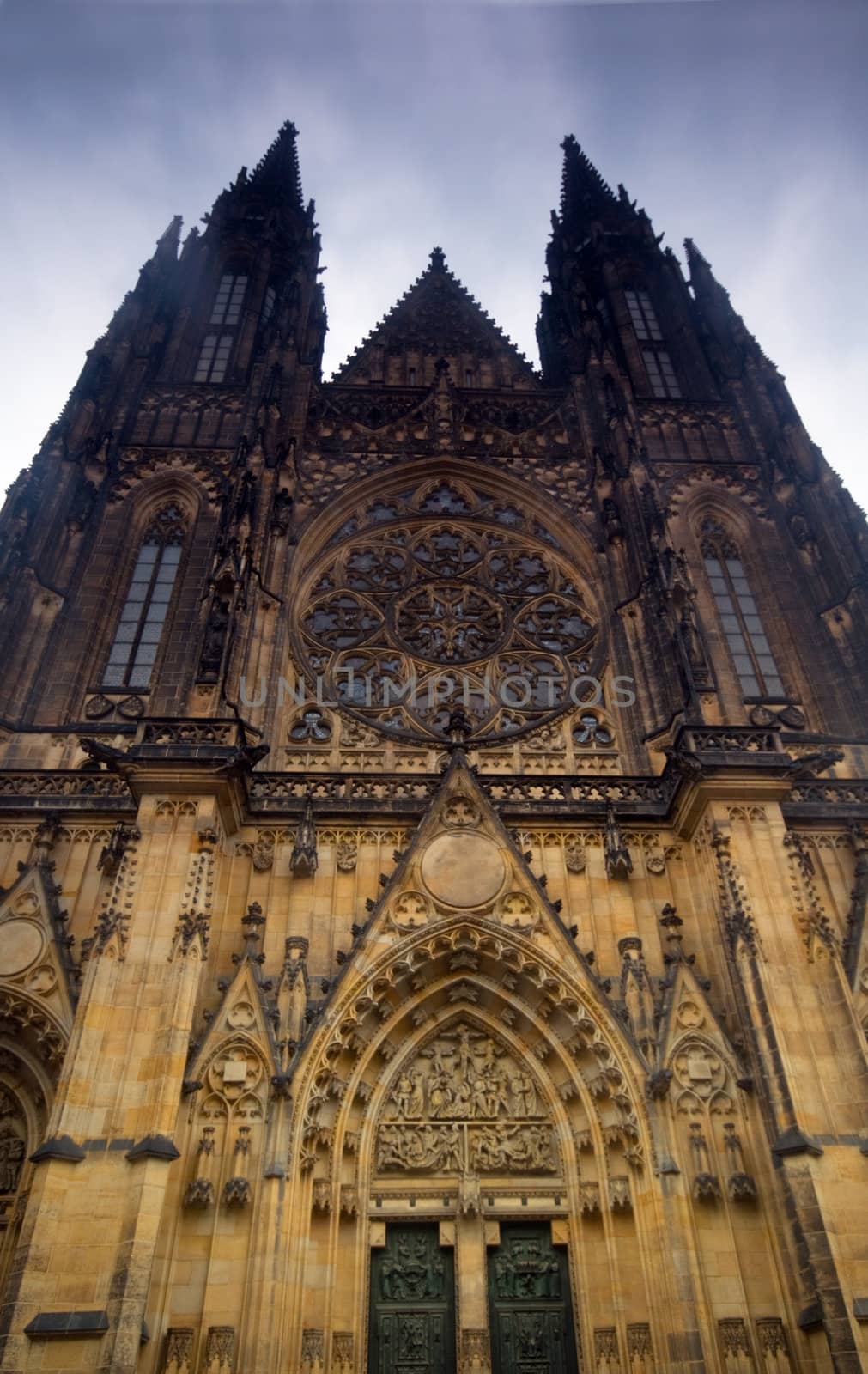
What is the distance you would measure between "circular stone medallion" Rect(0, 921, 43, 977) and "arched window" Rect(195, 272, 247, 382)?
506 inches

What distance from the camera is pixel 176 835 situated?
10.5 meters

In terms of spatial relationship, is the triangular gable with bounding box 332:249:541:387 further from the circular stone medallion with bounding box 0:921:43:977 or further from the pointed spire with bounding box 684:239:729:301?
the circular stone medallion with bounding box 0:921:43:977

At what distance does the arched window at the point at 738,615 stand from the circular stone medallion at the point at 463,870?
17.9 ft

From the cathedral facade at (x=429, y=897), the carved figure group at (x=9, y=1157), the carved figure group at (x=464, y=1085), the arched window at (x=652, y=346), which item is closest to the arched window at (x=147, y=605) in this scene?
the cathedral facade at (x=429, y=897)

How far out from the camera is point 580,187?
26.8 m

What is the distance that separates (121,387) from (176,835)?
11.4 metres

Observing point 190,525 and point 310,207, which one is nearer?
point 190,525

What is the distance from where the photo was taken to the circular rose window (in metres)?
14.1

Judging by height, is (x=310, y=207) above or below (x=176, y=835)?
above

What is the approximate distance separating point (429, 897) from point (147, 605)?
24.1ft

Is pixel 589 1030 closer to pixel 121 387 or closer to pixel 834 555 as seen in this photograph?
pixel 834 555

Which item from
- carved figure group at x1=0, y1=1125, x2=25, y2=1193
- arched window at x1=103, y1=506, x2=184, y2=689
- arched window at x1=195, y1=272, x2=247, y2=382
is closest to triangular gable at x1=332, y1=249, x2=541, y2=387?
arched window at x1=195, y1=272, x2=247, y2=382

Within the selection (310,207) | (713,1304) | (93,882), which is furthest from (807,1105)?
(310,207)

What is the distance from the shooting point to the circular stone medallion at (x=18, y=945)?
33.5 ft
